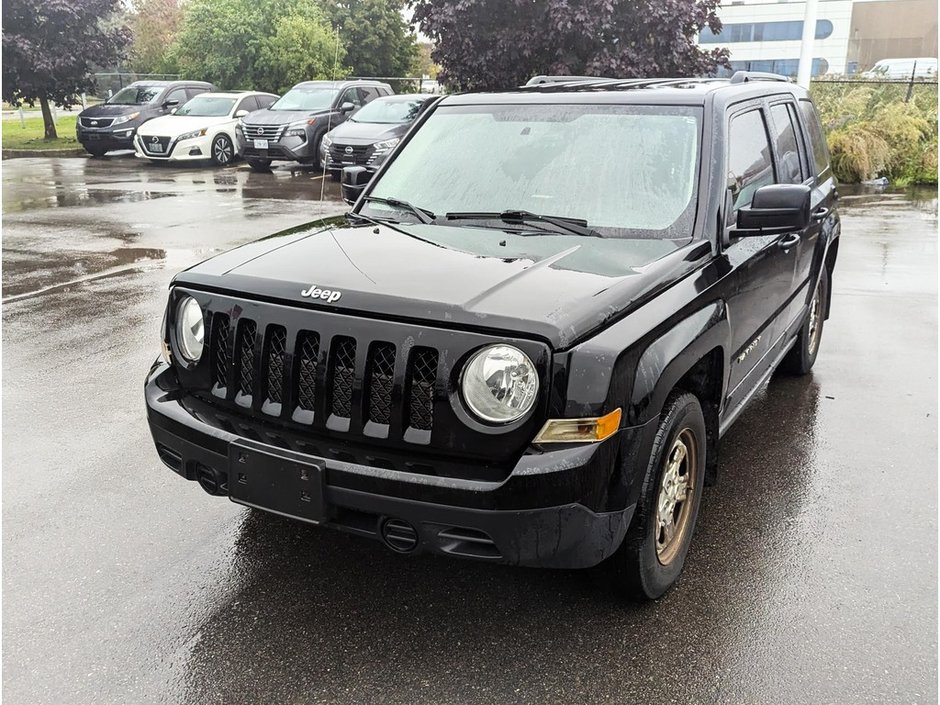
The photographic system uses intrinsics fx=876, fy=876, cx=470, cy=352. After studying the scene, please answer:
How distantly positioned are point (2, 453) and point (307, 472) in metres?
2.60

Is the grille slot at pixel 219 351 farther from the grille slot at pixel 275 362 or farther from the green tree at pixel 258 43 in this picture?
the green tree at pixel 258 43

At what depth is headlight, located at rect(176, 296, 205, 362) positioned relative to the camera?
3.26 meters

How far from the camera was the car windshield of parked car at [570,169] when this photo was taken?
366 centimetres

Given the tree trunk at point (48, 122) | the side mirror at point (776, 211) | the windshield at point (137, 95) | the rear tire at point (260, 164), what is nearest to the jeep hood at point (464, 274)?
the side mirror at point (776, 211)

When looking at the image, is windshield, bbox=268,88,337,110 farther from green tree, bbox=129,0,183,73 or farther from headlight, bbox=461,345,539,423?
green tree, bbox=129,0,183,73

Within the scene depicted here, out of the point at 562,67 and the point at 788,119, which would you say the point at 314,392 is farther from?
the point at 562,67

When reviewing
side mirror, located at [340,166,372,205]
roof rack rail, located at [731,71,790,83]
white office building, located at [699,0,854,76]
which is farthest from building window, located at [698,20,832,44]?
side mirror, located at [340,166,372,205]

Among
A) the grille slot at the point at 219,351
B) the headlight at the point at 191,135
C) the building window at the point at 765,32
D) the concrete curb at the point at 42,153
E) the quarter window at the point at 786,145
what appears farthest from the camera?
the building window at the point at 765,32

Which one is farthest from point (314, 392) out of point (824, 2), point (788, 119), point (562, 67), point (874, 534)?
point (824, 2)

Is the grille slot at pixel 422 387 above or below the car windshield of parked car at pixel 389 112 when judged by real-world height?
below

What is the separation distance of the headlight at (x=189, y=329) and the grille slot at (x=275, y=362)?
0.40 meters

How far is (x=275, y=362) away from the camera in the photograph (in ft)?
9.80

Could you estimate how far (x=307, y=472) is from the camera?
2.79 m

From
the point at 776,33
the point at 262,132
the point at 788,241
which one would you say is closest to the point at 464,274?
the point at 788,241
